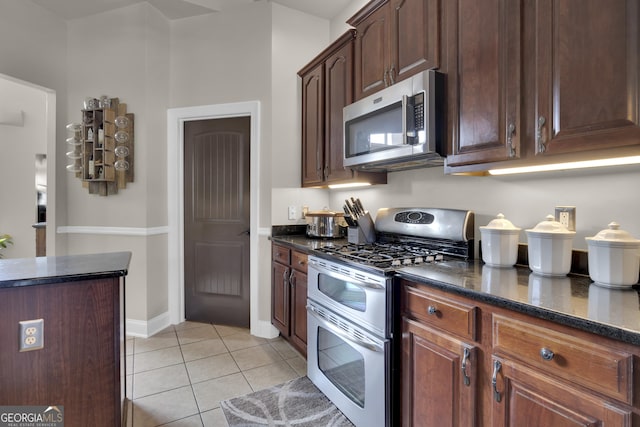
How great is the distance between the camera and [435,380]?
1337 millimetres

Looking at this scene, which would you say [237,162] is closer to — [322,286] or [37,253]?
[322,286]

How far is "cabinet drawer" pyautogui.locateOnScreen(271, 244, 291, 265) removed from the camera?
2652 mm

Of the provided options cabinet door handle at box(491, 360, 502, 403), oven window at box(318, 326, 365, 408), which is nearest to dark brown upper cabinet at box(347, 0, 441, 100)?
cabinet door handle at box(491, 360, 502, 403)

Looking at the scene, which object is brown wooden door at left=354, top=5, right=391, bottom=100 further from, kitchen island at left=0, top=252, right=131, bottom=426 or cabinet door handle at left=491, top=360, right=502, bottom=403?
kitchen island at left=0, top=252, right=131, bottom=426

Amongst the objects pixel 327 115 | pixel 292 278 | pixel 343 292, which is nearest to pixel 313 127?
pixel 327 115

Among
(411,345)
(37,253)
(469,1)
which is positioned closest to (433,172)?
(469,1)

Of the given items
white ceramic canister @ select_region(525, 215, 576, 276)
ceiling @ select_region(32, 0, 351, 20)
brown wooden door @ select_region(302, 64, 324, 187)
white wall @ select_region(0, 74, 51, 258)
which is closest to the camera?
white ceramic canister @ select_region(525, 215, 576, 276)

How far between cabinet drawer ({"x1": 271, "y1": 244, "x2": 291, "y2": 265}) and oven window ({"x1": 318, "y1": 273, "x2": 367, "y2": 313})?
0.62 metres

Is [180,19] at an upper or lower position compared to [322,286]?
upper

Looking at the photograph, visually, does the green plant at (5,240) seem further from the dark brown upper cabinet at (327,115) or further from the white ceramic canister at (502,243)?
the white ceramic canister at (502,243)

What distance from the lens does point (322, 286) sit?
6.75ft

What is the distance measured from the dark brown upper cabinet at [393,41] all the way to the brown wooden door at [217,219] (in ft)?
4.46

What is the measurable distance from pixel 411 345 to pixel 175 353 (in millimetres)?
2096

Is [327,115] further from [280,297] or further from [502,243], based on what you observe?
[502,243]
